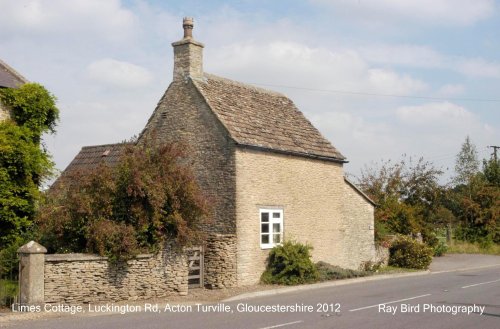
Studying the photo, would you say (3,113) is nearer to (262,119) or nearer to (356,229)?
(262,119)

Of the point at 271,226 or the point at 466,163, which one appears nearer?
the point at 271,226

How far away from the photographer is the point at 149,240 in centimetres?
1803

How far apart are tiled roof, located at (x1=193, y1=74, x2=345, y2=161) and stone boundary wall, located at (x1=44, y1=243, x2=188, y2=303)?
559 cm

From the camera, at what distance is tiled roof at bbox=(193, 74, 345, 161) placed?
23.0 meters

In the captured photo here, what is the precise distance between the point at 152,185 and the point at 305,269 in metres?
7.33

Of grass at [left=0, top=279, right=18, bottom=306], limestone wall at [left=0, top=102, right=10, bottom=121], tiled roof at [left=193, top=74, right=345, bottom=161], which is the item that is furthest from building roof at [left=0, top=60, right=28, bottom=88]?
grass at [left=0, top=279, right=18, bottom=306]

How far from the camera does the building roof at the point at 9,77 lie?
20578mm

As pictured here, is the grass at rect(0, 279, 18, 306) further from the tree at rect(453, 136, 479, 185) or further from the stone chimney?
the tree at rect(453, 136, 479, 185)

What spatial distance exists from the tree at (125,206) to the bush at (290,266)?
15.9 ft

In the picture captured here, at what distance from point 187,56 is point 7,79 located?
6.72 meters

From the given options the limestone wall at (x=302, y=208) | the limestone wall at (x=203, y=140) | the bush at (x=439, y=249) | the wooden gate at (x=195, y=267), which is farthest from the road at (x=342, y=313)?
the bush at (x=439, y=249)

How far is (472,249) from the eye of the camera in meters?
41.7

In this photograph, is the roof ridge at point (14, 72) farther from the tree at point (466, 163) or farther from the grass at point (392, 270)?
the tree at point (466, 163)

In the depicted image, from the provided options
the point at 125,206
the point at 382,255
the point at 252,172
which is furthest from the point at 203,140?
the point at 382,255
